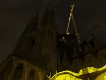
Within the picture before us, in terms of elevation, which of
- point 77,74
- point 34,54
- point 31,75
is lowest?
point 77,74

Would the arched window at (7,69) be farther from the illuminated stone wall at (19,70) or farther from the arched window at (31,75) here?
the arched window at (31,75)

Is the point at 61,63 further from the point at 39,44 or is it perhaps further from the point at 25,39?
the point at 25,39

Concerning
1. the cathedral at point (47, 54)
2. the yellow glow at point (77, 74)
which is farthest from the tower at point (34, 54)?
the yellow glow at point (77, 74)

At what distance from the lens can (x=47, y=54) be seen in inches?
1165

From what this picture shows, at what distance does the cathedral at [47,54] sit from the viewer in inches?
887

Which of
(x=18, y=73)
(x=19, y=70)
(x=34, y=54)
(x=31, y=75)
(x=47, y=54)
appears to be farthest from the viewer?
(x=47, y=54)

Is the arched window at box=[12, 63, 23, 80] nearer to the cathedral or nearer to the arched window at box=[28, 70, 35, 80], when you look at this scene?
the cathedral

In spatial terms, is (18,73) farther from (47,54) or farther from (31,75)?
(47,54)

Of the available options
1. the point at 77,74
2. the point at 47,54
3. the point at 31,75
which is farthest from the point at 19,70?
Result: the point at 77,74

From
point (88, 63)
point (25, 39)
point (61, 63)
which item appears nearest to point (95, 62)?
point (88, 63)

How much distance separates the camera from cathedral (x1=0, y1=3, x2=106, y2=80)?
22.5 metres

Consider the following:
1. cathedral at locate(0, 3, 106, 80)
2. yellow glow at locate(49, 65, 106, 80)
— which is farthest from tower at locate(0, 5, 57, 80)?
yellow glow at locate(49, 65, 106, 80)

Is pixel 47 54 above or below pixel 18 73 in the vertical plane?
above

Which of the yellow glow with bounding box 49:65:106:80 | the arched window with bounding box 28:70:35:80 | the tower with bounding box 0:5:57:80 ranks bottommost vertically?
the yellow glow with bounding box 49:65:106:80
